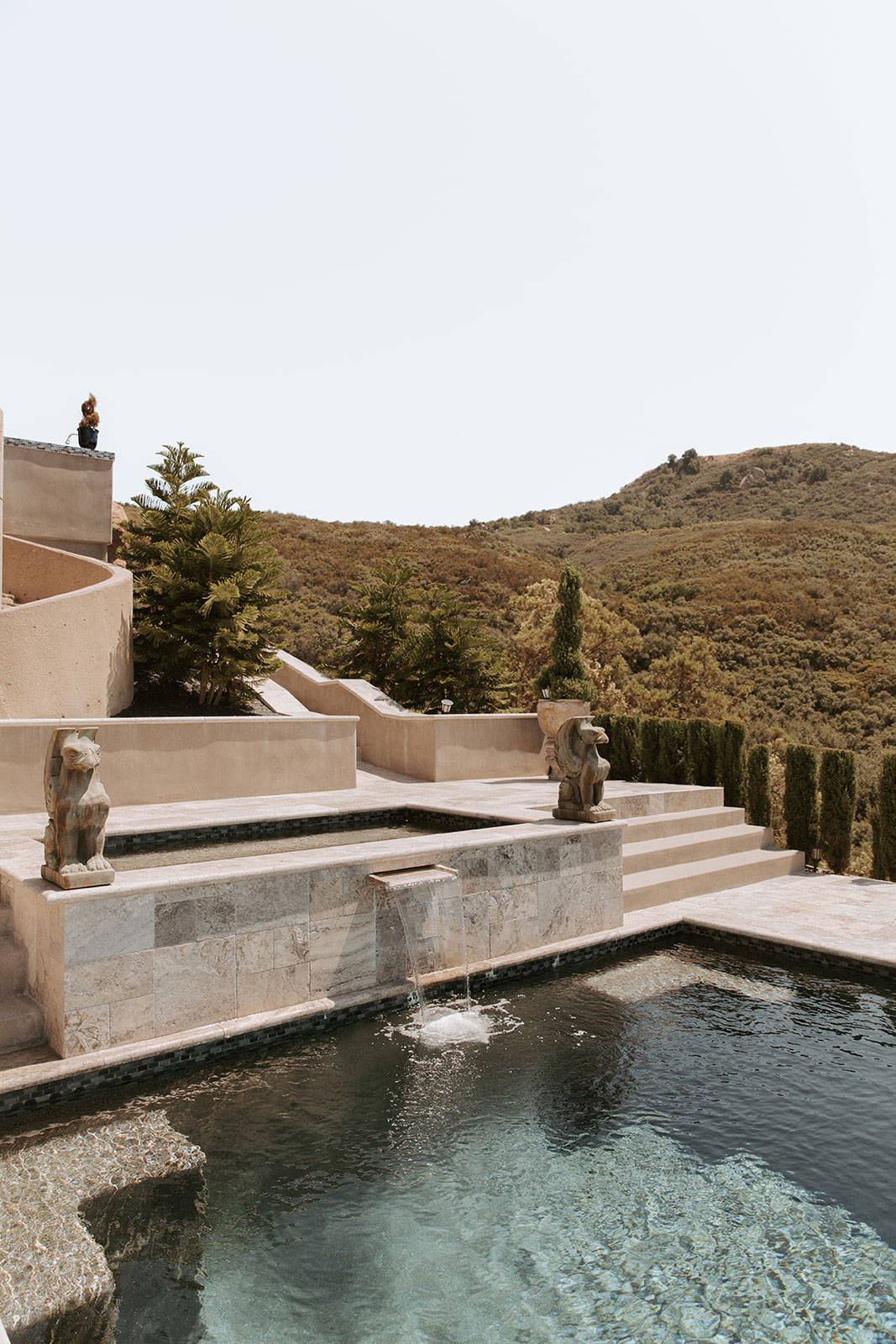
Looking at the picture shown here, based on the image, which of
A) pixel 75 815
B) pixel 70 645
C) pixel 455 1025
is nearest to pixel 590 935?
pixel 455 1025

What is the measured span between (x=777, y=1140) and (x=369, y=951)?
312 centimetres

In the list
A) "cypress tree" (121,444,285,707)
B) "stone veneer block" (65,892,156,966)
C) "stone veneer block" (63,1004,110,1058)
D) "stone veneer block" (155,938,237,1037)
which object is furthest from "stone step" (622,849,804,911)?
"cypress tree" (121,444,285,707)

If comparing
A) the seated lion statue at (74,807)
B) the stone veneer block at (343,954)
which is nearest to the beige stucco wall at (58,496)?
the seated lion statue at (74,807)

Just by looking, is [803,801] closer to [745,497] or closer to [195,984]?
[195,984]

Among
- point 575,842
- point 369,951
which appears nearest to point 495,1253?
point 369,951

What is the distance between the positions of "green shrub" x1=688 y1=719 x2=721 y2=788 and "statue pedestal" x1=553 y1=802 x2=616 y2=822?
543 cm

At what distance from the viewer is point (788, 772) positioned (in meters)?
12.3

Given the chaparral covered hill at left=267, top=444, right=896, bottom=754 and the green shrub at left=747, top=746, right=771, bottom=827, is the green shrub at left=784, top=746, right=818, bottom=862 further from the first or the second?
the chaparral covered hill at left=267, top=444, right=896, bottom=754

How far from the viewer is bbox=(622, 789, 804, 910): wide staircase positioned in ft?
32.1

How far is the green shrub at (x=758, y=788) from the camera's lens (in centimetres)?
1284

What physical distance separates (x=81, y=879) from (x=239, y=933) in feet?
3.75

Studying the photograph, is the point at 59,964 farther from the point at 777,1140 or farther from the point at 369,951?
the point at 777,1140

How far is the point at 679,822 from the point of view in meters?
11.4

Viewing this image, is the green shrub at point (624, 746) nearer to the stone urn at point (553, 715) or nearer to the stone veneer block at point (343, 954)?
the stone urn at point (553, 715)
